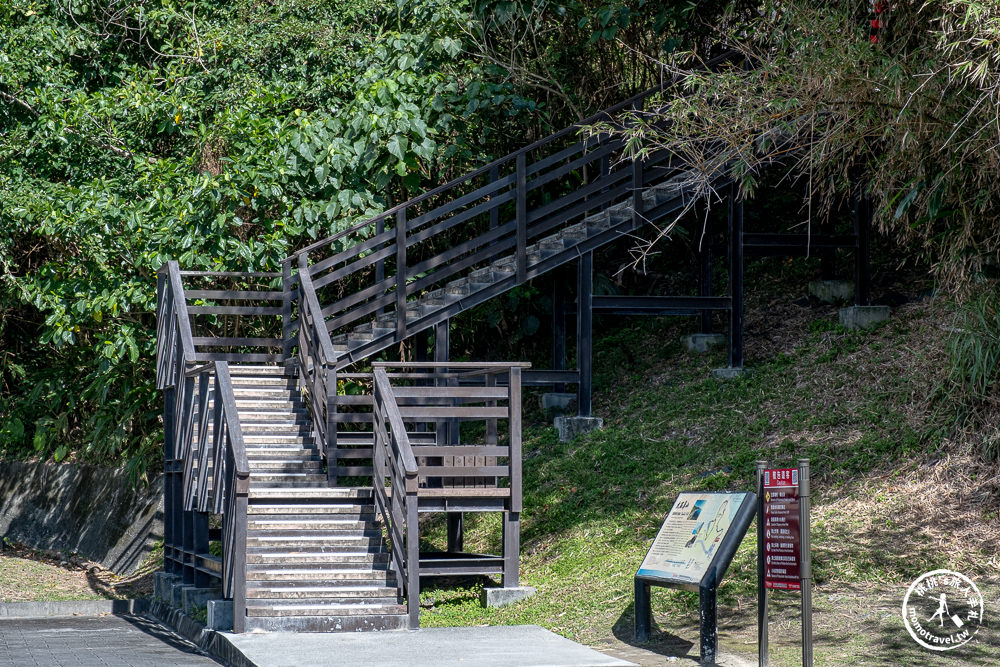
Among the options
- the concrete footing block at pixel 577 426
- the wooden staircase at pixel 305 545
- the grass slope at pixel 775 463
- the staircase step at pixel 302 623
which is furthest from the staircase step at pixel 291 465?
the concrete footing block at pixel 577 426

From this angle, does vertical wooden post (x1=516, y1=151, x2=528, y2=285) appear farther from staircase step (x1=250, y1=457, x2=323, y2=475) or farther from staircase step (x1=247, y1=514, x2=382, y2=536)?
staircase step (x1=247, y1=514, x2=382, y2=536)

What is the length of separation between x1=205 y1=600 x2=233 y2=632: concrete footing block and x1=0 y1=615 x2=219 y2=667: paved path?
0.24 m

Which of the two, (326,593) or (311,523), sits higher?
(311,523)

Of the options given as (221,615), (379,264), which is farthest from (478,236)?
(221,615)

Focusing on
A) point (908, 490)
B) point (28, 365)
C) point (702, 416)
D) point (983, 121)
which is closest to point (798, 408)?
point (702, 416)

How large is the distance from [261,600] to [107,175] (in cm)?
770

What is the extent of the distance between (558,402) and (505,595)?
4.85m

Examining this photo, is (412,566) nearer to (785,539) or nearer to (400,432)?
(400,432)

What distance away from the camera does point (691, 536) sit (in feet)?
26.8

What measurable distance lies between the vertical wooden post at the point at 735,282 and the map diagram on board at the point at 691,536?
17.7 feet

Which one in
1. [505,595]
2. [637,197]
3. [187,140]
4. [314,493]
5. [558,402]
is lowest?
[505,595]

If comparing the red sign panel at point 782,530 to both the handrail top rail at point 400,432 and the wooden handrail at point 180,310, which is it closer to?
the handrail top rail at point 400,432

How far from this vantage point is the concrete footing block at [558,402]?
48.3ft

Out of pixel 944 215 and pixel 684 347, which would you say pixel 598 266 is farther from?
pixel 944 215
